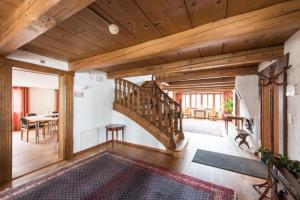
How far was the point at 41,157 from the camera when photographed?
3156mm

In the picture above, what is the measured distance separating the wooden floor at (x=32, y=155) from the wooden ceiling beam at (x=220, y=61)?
287 centimetres

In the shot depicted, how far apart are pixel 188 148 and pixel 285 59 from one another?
287 cm

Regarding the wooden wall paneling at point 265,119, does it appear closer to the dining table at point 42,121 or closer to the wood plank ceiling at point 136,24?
the wood plank ceiling at point 136,24

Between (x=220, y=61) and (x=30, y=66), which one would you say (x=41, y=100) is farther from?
(x=220, y=61)

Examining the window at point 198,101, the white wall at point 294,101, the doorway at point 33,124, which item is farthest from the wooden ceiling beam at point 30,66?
the window at point 198,101

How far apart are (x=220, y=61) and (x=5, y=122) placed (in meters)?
3.92

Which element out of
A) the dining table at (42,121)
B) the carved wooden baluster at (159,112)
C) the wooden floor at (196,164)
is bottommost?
the wooden floor at (196,164)

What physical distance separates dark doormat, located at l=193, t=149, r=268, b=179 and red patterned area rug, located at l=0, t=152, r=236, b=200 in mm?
824

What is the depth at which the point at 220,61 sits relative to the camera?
104 inches

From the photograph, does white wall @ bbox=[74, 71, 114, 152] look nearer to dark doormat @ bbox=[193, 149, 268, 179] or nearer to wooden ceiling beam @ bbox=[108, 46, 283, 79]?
wooden ceiling beam @ bbox=[108, 46, 283, 79]

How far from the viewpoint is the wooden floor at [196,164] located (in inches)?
86.5

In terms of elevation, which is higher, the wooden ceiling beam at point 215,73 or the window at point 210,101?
the wooden ceiling beam at point 215,73

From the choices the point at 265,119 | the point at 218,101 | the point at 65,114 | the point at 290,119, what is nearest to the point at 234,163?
the point at 265,119

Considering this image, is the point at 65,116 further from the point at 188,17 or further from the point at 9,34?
the point at 188,17
